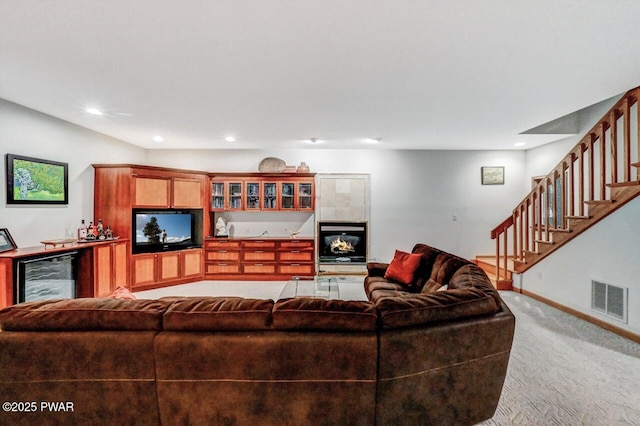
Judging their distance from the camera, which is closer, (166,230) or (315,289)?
(315,289)

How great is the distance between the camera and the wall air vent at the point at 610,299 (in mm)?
3111

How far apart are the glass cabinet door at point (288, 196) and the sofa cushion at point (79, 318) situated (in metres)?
4.34

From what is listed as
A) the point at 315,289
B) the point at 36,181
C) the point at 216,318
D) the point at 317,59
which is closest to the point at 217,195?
the point at 36,181

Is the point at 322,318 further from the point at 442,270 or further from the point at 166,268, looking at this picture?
the point at 166,268

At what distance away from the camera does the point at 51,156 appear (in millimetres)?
3967

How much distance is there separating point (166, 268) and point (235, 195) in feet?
5.99

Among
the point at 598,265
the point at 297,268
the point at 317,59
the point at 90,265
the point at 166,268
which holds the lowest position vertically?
the point at 297,268

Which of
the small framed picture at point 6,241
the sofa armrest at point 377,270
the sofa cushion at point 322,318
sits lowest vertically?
the sofa armrest at point 377,270

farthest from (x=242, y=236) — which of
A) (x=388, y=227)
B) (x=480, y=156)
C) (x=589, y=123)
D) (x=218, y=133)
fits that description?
(x=589, y=123)

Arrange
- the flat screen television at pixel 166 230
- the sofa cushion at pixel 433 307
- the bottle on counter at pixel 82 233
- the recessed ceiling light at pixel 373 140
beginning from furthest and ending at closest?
the recessed ceiling light at pixel 373 140
the flat screen television at pixel 166 230
the bottle on counter at pixel 82 233
the sofa cushion at pixel 433 307

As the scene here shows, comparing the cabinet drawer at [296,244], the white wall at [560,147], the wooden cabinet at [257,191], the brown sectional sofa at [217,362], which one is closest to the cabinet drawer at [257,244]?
the cabinet drawer at [296,244]

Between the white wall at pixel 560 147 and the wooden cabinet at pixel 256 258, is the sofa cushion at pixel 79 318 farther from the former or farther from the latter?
the white wall at pixel 560 147

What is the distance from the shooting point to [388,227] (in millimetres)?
5977

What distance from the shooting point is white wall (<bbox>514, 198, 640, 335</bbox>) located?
3056 mm
